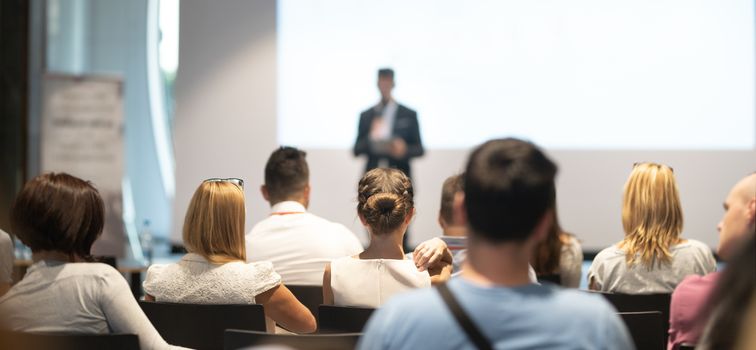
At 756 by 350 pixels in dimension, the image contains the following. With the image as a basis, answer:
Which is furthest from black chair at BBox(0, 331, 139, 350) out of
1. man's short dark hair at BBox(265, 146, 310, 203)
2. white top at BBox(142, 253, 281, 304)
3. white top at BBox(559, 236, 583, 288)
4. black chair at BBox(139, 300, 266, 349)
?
white top at BBox(559, 236, 583, 288)

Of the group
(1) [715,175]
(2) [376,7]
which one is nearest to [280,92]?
(2) [376,7]

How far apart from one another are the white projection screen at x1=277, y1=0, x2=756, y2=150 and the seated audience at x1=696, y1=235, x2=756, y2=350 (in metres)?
5.98

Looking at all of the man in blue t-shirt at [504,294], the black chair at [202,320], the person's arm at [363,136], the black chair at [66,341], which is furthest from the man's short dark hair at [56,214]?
the person's arm at [363,136]

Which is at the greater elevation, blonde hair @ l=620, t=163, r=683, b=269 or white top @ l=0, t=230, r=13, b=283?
blonde hair @ l=620, t=163, r=683, b=269

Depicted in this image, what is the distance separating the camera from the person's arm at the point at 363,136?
282 inches

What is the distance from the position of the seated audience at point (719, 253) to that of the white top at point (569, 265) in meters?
1.34

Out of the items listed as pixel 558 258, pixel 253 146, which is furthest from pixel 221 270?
pixel 253 146

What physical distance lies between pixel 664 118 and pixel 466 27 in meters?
1.82

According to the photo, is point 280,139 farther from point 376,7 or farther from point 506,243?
point 506,243

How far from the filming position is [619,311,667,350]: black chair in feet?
8.26

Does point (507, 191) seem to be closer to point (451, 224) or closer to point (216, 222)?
point (216, 222)

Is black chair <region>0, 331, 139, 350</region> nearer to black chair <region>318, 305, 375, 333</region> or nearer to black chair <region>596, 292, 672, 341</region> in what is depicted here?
black chair <region>318, 305, 375, 333</region>

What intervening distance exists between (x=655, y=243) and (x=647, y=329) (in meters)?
0.75

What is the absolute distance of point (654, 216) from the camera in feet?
10.6
